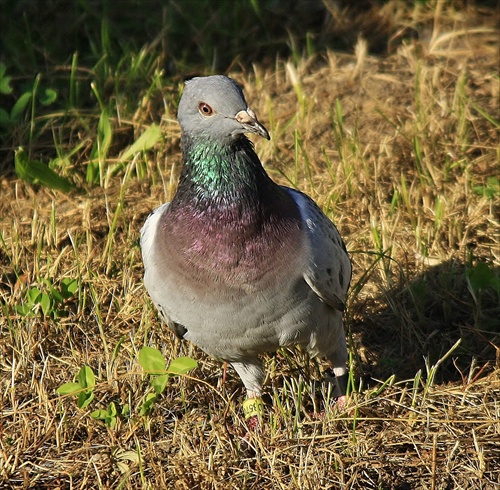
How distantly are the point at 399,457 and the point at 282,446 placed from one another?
526 millimetres

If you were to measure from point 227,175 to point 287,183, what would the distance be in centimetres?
218

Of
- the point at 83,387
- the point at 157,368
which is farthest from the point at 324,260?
the point at 83,387

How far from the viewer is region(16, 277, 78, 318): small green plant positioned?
15.5ft

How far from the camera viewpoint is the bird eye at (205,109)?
3.81 m

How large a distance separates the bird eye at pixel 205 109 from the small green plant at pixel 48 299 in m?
1.47

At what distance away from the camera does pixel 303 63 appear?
7086 mm

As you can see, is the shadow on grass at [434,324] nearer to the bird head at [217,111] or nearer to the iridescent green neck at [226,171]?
the iridescent green neck at [226,171]

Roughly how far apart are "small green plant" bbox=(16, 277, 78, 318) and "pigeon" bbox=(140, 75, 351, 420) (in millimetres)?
900

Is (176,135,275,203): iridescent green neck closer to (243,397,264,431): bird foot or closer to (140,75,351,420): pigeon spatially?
(140,75,351,420): pigeon

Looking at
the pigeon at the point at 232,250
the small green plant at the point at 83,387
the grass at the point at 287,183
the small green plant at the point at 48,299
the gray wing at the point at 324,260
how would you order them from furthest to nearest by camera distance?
the small green plant at the point at 48,299
the small green plant at the point at 83,387
the grass at the point at 287,183
the gray wing at the point at 324,260
the pigeon at the point at 232,250

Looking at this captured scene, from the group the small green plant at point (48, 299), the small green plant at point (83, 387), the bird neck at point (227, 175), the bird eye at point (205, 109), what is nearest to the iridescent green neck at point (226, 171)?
the bird neck at point (227, 175)

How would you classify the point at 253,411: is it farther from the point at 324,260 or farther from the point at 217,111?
the point at 217,111

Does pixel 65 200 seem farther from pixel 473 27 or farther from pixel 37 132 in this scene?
pixel 473 27

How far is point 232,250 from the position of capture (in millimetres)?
3816
